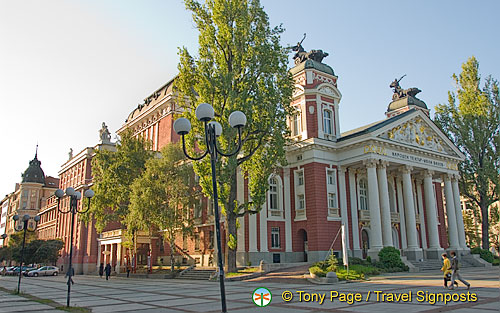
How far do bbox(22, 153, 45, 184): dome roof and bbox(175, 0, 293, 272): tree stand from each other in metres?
80.8

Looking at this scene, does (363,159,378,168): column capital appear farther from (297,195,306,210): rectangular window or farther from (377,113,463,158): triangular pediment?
(297,195,306,210): rectangular window

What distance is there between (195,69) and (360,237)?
67.2ft

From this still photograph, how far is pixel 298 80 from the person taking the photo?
39344 mm

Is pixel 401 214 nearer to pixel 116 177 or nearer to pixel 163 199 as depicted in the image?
pixel 163 199

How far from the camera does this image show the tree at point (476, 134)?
4206cm

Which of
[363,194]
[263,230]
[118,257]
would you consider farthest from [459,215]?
[118,257]

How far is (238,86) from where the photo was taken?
27469 millimetres

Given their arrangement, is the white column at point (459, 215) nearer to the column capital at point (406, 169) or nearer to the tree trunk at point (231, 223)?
the column capital at point (406, 169)

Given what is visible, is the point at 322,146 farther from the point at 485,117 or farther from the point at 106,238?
the point at 106,238

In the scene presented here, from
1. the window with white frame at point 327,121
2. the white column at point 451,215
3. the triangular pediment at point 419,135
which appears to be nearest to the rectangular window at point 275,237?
the window with white frame at point 327,121

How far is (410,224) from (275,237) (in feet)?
38.9

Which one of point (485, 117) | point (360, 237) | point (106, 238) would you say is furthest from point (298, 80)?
point (106, 238)

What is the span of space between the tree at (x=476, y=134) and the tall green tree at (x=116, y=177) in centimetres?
3273

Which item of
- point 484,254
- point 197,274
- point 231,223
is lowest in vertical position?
point 197,274
